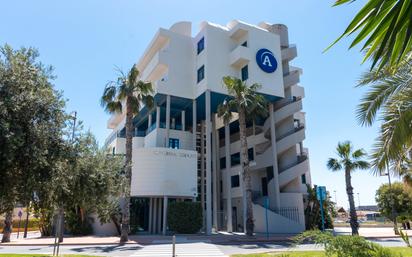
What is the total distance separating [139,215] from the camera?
1233 inches

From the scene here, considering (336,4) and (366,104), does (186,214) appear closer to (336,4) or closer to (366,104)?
(366,104)

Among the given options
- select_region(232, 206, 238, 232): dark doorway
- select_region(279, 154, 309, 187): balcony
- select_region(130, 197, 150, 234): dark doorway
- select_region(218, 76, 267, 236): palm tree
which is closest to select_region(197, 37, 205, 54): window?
select_region(218, 76, 267, 236): palm tree

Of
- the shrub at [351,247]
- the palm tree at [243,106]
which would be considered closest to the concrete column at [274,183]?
the palm tree at [243,106]

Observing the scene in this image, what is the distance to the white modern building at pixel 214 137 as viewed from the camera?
30594mm

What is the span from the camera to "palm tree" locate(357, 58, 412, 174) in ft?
24.9

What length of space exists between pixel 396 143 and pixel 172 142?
2734 cm

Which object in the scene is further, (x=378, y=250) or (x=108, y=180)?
(x=108, y=180)

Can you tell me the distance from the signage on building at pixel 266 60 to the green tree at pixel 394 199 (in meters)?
21.6

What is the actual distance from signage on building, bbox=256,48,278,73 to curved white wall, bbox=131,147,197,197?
1300 cm

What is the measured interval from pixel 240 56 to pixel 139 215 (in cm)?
1842

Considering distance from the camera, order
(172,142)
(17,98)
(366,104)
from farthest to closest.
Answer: (172,142) < (17,98) < (366,104)

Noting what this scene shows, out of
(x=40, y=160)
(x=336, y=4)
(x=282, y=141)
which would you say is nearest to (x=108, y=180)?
(x=40, y=160)

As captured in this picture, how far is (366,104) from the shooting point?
8.38 metres

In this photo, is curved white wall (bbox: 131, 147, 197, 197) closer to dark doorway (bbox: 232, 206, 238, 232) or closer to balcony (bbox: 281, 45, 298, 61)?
dark doorway (bbox: 232, 206, 238, 232)
